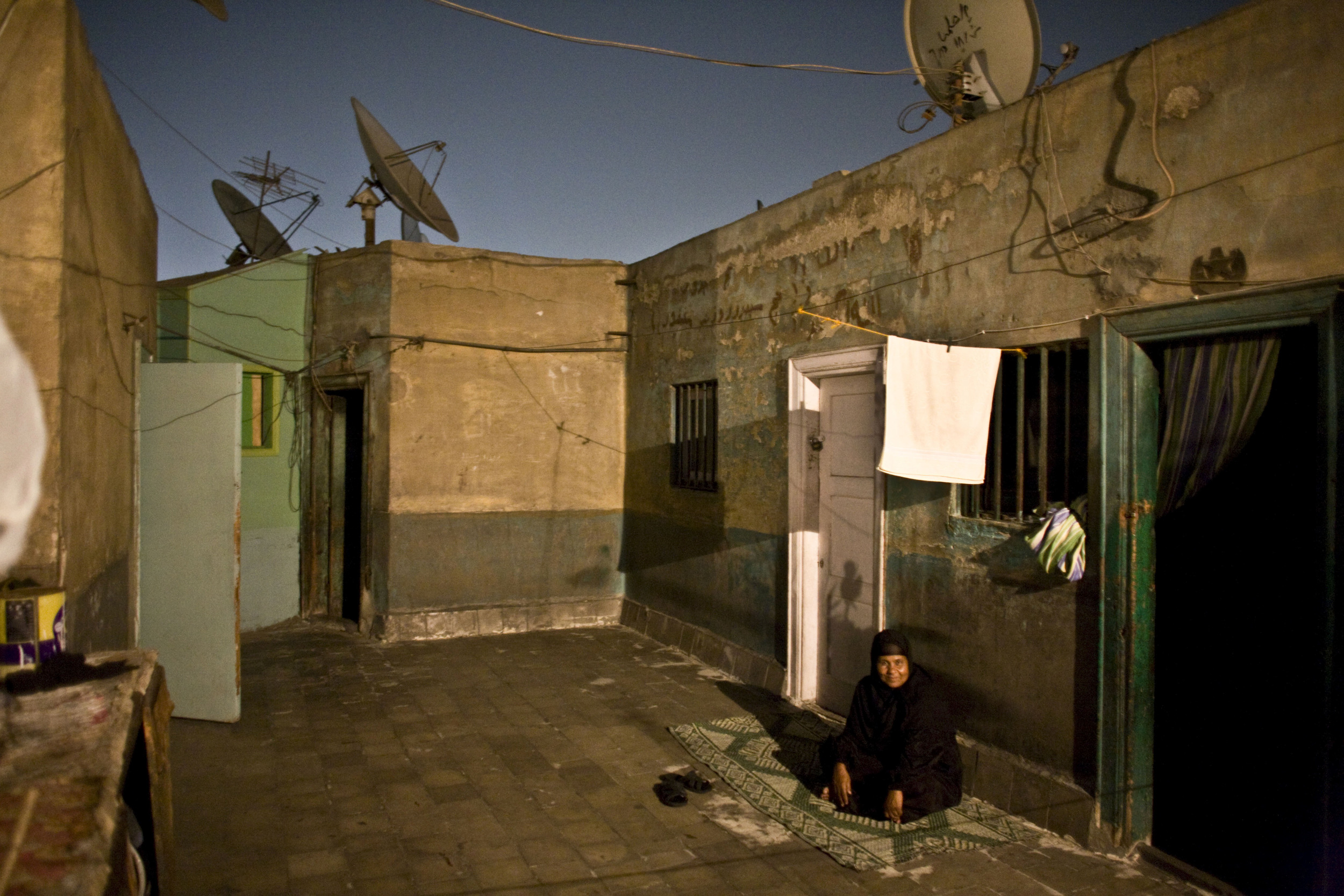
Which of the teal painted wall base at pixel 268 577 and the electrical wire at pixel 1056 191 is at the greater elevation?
the electrical wire at pixel 1056 191

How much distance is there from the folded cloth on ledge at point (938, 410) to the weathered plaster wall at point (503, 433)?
17.3 ft

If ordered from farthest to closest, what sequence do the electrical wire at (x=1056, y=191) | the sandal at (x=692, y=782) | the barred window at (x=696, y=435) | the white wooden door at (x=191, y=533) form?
the barred window at (x=696, y=435)
the white wooden door at (x=191, y=533)
the sandal at (x=692, y=782)
the electrical wire at (x=1056, y=191)

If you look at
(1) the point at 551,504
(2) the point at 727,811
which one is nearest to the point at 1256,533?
(2) the point at 727,811

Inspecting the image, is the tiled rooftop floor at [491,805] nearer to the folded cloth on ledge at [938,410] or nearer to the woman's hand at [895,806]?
the woman's hand at [895,806]

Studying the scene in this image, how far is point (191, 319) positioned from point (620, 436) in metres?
4.64

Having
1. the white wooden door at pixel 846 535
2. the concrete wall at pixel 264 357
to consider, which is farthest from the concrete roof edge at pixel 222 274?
the white wooden door at pixel 846 535

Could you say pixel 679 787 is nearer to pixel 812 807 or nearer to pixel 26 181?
pixel 812 807

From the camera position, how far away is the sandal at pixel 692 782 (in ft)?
16.9

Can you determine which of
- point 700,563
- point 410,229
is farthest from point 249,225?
point 700,563

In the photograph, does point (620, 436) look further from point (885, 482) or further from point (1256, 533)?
point (1256, 533)

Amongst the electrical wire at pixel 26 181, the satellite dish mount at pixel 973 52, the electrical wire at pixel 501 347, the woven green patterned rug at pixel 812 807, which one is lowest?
the woven green patterned rug at pixel 812 807

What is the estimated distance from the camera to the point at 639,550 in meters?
9.52

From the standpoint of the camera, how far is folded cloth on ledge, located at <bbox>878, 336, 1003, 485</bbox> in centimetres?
488

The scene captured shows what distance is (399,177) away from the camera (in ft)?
30.7
